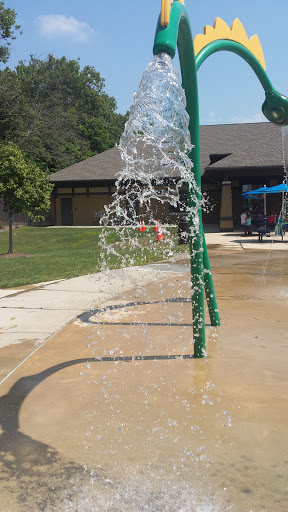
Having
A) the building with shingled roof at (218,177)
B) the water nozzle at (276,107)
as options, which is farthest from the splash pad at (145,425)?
the building with shingled roof at (218,177)

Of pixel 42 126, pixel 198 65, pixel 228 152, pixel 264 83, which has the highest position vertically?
pixel 42 126

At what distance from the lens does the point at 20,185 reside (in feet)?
49.1

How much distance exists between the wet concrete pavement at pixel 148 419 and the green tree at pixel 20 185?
998cm

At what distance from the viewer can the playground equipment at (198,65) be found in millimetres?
3459

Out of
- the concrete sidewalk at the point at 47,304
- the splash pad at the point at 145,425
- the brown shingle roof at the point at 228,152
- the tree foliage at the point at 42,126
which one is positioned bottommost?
the splash pad at the point at 145,425

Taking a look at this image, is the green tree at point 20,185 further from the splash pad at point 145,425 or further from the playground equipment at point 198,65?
the splash pad at point 145,425

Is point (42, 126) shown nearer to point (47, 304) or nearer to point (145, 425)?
point (47, 304)

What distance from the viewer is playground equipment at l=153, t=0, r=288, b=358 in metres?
3.46

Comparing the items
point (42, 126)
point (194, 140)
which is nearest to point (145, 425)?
point (194, 140)

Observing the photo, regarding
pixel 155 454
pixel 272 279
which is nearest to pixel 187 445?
pixel 155 454

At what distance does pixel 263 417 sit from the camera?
3182 millimetres

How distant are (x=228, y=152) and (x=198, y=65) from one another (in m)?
25.6

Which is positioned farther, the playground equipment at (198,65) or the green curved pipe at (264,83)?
the green curved pipe at (264,83)

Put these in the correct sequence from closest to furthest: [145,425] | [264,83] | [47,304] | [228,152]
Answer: [145,425] → [264,83] → [47,304] → [228,152]
